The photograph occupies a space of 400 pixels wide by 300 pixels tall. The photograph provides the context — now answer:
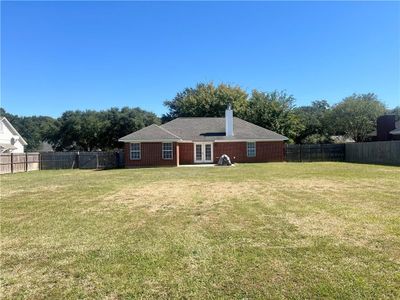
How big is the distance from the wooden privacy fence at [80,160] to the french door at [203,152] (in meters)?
6.64

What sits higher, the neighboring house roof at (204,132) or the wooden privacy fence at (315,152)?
the neighboring house roof at (204,132)

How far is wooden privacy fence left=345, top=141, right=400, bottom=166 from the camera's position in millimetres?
24969

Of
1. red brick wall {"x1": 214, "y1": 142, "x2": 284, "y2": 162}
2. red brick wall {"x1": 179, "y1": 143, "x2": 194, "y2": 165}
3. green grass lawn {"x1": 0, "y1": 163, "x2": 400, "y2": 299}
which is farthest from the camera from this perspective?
red brick wall {"x1": 214, "y1": 142, "x2": 284, "y2": 162}

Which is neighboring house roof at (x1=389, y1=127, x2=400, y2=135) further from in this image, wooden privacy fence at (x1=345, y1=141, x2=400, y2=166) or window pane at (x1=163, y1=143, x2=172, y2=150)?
window pane at (x1=163, y1=143, x2=172, y2=150)

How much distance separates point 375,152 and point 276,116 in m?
13.6

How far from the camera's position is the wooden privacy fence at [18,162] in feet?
75.6

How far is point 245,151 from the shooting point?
99.5 feet

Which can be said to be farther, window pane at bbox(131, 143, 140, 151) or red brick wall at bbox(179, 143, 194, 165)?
red brick wall at bbox(179, 143, 194, 165)

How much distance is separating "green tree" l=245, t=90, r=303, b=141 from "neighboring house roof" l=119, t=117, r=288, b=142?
273 inches

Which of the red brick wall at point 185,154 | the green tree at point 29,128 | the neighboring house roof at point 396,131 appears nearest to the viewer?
the red brick wall at point 185,154

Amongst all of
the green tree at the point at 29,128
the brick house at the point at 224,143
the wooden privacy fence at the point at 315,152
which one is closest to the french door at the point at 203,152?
the brick house at the point at 224,143

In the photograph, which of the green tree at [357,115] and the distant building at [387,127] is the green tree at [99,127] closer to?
the green tree at [357,115]

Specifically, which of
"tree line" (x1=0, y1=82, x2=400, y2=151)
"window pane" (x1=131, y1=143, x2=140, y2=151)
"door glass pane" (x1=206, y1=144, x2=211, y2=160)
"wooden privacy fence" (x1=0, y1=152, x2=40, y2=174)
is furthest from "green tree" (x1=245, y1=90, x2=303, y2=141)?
"wooden privacy fence" (x1=0, y1=152, x2=40, y2=174)

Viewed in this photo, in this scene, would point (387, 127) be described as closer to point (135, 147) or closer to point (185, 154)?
point (185, 154)
